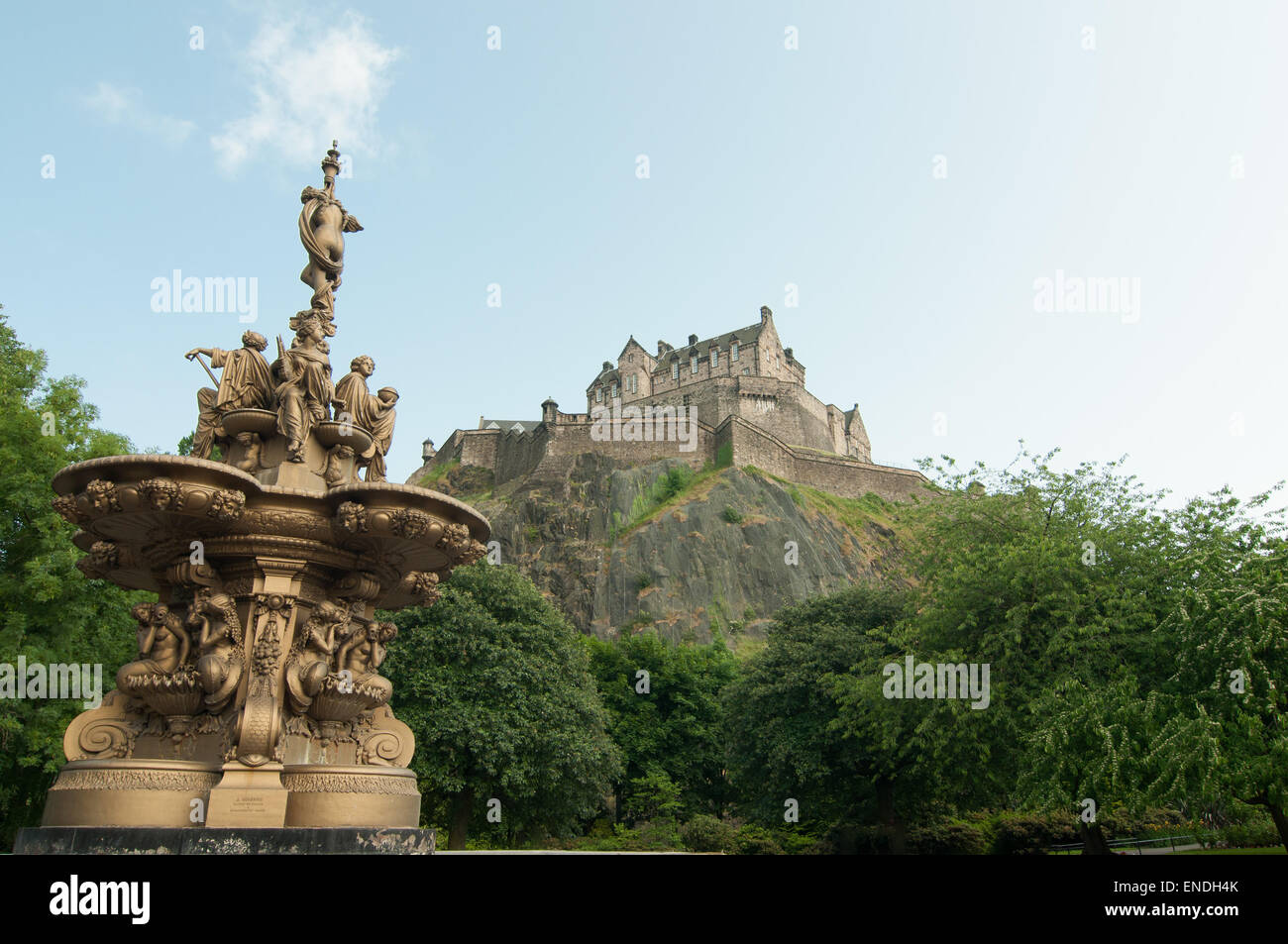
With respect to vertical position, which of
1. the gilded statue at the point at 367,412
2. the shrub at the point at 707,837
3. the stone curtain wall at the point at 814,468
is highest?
the stone curtain wall at the point at 814,468

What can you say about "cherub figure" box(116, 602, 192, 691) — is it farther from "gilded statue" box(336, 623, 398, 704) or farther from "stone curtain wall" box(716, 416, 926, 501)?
"stone curtain wall" box(716, 416, 926, 501)

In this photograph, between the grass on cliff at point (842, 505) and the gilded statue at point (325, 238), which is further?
the grass on cliff at point (842, 505)

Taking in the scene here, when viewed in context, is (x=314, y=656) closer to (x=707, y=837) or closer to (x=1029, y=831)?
(x=707, y=837)

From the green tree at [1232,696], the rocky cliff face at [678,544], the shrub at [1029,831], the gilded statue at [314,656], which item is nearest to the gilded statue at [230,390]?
the gilded statue at [314,656]

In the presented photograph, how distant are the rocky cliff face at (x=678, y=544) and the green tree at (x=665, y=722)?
45.1ft

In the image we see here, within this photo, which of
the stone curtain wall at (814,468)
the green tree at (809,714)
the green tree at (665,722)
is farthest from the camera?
the stone curtain wall at (814,468)

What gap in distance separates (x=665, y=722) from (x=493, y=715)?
1602 centimetres

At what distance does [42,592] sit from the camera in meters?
17.8

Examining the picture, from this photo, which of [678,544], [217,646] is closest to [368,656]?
[217,646]

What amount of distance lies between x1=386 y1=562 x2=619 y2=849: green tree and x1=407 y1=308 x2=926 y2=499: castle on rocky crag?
1750 inches

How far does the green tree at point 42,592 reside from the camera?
17.8 meters

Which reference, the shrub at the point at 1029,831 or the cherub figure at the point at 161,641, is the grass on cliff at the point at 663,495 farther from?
the cherub figure at the point at 161,641
